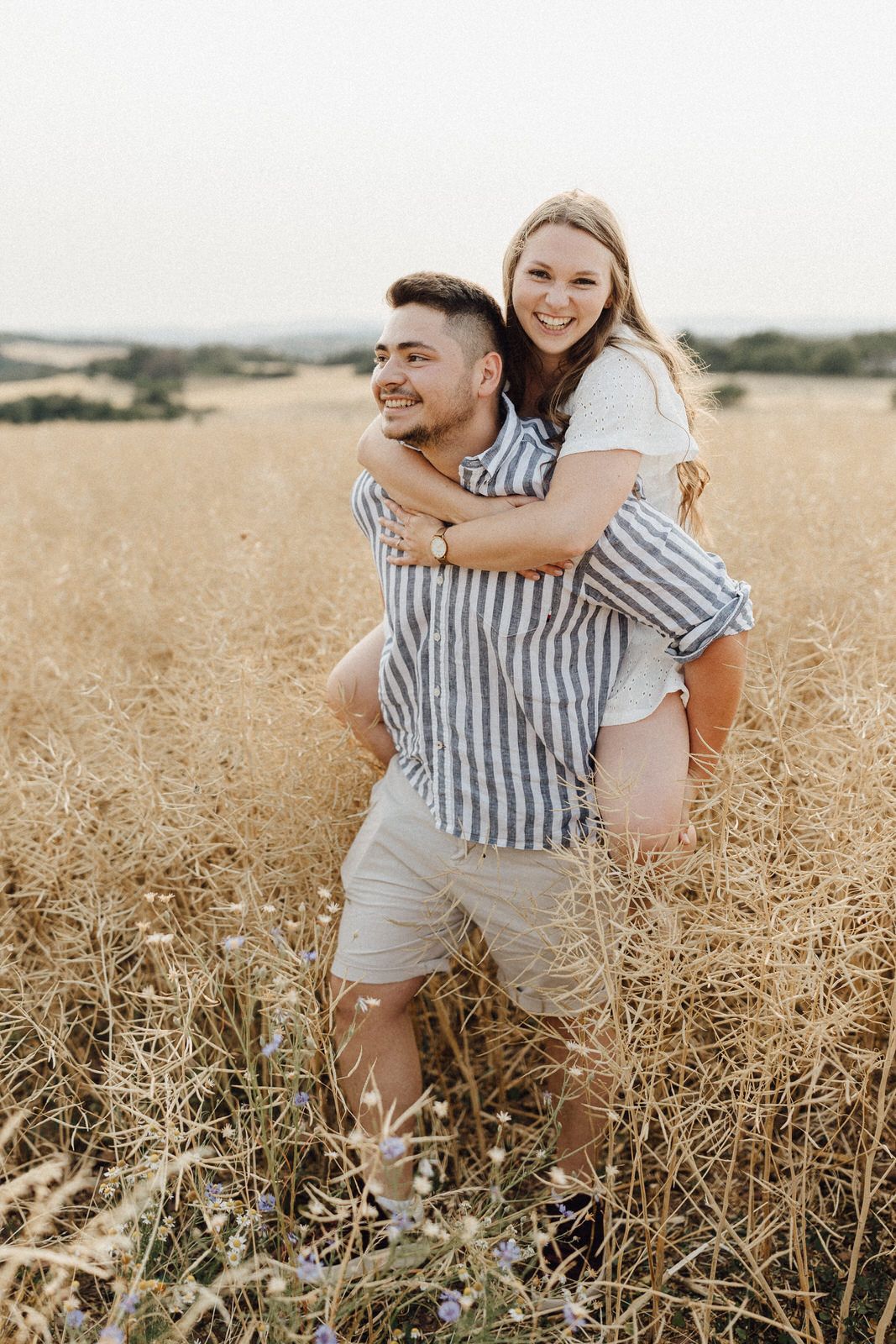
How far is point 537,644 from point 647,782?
338 mm

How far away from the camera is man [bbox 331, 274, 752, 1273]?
1.89 metres

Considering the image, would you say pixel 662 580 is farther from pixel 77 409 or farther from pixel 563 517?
pixel 77 409

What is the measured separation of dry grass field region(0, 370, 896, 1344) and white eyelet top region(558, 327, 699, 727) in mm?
228

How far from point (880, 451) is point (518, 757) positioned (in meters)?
6.06

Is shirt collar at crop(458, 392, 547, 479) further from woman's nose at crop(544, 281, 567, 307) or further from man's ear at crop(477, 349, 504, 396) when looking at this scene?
woman's nose at crop(544, 281, 567, 307)

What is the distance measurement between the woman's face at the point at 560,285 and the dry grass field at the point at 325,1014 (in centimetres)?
81

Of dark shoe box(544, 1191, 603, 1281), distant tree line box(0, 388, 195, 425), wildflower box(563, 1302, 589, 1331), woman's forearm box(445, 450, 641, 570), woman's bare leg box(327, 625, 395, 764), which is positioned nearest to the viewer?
wildflower box(563, 1302, 589, 1331)

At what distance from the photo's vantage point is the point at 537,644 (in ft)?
6.34

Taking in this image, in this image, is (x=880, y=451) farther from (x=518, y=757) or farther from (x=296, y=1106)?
(x=296, y=1106)

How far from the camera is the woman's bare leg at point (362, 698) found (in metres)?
2.30

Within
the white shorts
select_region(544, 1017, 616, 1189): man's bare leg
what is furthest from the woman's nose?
select_region(544, 1017, 616, 1189): man's bare leg

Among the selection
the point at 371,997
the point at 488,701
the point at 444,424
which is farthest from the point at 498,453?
the point at 371,997

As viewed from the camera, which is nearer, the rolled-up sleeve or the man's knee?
the rolled-up sleeve

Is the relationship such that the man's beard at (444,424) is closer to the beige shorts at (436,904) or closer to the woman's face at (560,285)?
the woman's face at (560,285)
